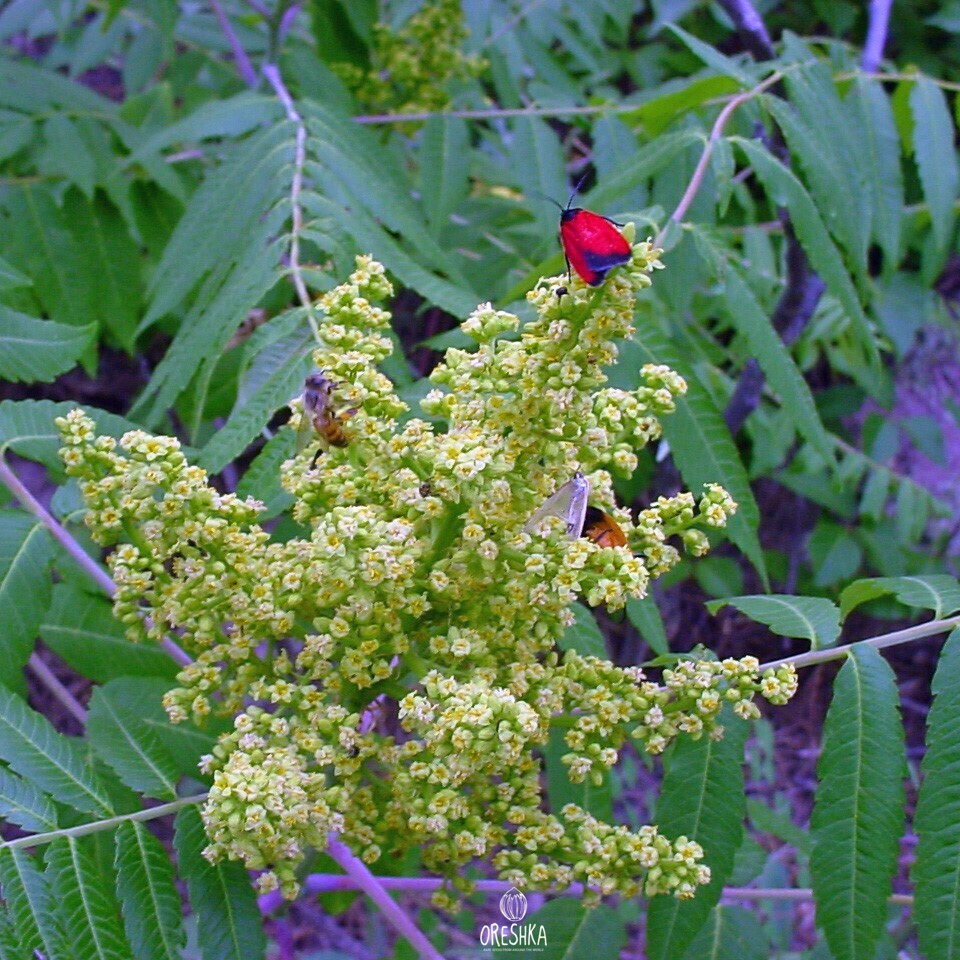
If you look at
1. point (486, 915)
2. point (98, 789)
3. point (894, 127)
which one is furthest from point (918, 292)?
point (98, 789)

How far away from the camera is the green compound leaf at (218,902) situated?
69.9 inches

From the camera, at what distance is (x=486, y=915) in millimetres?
4941

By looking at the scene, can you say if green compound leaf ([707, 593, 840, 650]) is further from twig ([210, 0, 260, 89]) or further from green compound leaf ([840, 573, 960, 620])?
twig ([210, 0, 260, 89])

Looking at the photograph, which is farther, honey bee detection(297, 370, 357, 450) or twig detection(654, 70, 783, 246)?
twig detection(654, 70, 783, 246)

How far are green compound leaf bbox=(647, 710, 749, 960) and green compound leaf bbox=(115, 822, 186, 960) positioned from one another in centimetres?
79

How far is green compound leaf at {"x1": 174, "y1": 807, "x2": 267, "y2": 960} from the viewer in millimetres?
1776

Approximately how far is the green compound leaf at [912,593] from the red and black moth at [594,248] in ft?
2.61

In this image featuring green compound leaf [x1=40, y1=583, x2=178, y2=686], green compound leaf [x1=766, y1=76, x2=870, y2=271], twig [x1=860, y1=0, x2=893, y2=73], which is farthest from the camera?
twig [x1=860, y1=0, x2=893, y2=73]

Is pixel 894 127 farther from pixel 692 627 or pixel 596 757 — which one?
pixel 692 627

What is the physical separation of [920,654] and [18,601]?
5.00m

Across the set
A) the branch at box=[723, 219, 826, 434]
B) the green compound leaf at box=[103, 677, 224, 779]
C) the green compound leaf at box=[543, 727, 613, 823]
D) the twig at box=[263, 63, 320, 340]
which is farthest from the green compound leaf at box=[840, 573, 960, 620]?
the branch at box=[723, 219, 826, 434]

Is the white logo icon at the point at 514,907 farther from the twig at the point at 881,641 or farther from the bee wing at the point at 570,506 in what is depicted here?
the bee wing at the point at 570,506

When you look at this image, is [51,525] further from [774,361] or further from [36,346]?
[774,361]

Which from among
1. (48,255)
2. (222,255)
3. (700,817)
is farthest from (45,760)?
(48,255)
